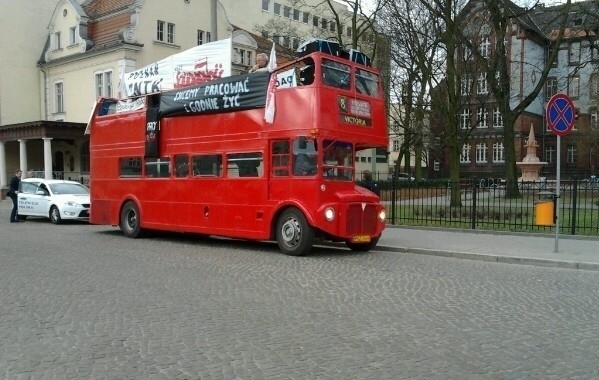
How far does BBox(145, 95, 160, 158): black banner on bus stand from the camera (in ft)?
52.7

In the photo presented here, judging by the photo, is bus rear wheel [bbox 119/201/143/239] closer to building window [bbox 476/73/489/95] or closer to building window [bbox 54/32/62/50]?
building window [bbox 476/73/489/95]

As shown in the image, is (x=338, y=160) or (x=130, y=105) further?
(x=130, y=105)

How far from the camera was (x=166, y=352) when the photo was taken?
18.9ft

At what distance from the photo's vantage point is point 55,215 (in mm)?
21969

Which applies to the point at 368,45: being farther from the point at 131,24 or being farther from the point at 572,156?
the point at 572,156

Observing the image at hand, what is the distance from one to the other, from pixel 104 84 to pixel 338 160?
110ft

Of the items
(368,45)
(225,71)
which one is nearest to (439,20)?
(368,45)

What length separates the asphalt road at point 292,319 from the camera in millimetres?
5402

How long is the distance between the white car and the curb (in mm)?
12615

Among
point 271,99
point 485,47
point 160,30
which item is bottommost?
point 271,99

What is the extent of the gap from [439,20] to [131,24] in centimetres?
2304

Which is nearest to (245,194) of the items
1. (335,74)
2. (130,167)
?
(335,74)

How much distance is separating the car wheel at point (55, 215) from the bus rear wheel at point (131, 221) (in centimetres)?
575

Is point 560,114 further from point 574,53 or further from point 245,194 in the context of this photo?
point 574,53
